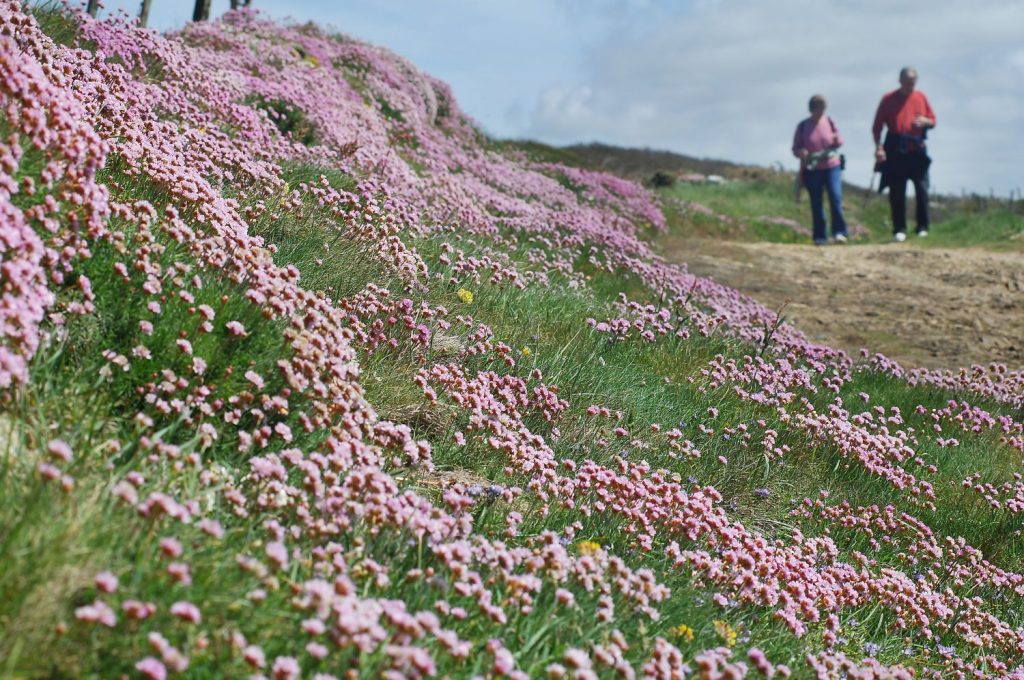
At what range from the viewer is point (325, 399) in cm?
458

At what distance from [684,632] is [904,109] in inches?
915

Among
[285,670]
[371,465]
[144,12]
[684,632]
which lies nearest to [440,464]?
[371,465]

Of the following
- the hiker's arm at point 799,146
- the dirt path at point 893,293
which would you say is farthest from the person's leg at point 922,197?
the hiker's arm at point 799,146

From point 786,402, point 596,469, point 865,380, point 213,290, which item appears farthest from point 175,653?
point 865,380

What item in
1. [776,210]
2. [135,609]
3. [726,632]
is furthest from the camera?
[776,210]

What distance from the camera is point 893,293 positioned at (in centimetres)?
1830

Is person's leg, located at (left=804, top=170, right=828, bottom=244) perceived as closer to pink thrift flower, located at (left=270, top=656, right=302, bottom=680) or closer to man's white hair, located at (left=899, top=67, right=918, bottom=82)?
man's white hair, located at (left=899, top=67, right=918, bottom=82)

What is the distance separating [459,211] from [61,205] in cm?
731

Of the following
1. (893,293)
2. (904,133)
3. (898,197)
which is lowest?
(893,293)

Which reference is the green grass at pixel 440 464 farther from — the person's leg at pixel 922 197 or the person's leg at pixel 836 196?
the person's leg at pixel 922 197

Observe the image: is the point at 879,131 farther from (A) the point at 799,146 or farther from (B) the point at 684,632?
(B) the point at 684,632

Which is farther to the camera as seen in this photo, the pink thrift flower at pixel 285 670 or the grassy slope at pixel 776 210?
the grassy slope at pixel 776 210

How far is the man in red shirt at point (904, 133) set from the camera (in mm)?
23984

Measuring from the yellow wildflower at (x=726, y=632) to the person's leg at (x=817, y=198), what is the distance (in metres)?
21.9
